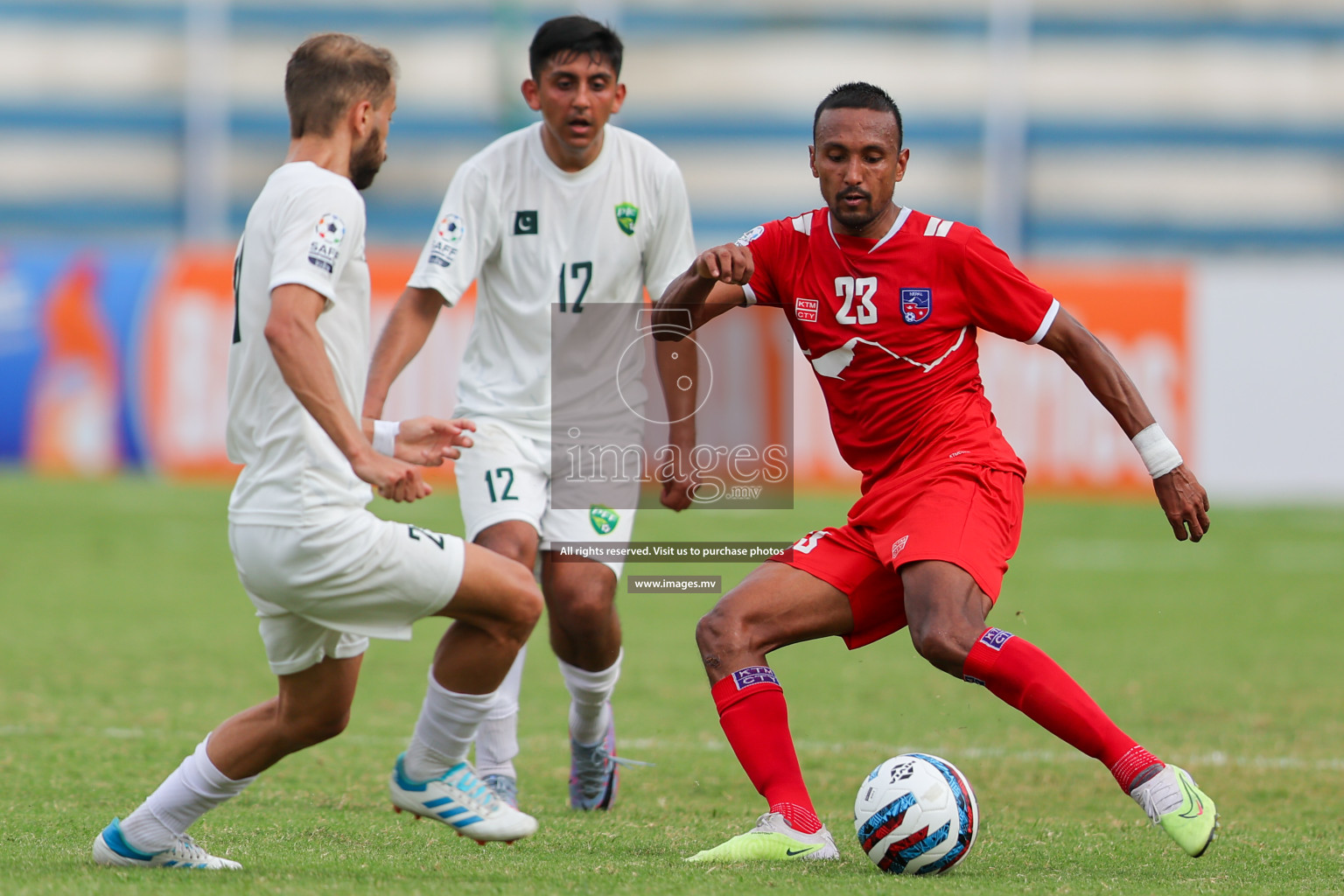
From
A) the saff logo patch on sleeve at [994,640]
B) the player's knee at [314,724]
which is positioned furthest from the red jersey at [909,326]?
the player's knee at [314,724]

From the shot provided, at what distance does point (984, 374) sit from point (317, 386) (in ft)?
39.0

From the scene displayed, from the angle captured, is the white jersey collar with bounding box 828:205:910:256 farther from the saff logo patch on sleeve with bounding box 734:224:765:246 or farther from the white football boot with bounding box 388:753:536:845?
the white football boot with bounding box 388:753:536:845

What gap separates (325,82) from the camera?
4512mm

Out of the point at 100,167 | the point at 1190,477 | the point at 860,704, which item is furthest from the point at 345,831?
the point at 100,167

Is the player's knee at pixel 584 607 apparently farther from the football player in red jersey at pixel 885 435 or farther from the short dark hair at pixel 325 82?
the short dark hair at pixel 325 82

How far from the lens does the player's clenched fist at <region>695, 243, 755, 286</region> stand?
5117 millimetres

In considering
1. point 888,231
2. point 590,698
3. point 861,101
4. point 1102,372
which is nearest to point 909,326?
point 888,231

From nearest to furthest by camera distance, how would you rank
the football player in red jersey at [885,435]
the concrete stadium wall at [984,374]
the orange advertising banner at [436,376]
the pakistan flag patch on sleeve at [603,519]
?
the football player in red jersey at [885,435] → the pakistan flag patch on sleeve at [603,519] → the orange advertising banner at [436,376] → the concrete stadium wall at [984,374]

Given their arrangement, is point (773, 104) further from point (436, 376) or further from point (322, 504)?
point (322, 504)

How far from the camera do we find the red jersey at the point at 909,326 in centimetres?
516

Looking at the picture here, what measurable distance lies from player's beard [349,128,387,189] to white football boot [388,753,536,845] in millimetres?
1630

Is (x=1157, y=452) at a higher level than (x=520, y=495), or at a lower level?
higher

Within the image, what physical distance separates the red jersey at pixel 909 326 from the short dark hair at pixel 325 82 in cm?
137

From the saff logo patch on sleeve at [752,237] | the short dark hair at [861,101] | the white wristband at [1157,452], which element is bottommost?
the white wristband at [1157,452]
